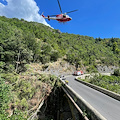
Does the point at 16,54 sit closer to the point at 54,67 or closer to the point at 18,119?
the point at 54,67

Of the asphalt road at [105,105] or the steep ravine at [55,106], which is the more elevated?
the asphalt road at [105,105]

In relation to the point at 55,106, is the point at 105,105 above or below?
above

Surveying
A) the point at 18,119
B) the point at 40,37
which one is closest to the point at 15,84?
the point at 18,119

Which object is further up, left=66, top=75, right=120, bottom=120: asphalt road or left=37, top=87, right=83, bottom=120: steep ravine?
left=66, top=75, right=120, bottom=120: asphalt road

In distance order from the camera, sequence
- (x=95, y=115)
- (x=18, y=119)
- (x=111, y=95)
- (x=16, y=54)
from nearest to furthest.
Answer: (x=95, y=115) → (x=18, y=119) → (x=111, y=95) → (x=16, y=54)

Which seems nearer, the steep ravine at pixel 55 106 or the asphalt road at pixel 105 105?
the asphalt road at pixel 105 105

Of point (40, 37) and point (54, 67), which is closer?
point (54, 67)

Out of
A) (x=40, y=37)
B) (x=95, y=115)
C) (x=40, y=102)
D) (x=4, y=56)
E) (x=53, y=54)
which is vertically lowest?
(x=40, y=102)

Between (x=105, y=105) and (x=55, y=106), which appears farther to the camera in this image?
(x=55, y=106)

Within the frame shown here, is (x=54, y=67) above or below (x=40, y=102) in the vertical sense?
above

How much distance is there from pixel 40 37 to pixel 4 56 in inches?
1364

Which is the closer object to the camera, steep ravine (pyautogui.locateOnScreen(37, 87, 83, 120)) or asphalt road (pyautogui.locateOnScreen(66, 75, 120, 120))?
asphalt road (pyautogui.locateOnScreen(66, 75, 120, 120))

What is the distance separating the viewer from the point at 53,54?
3606 centimetres

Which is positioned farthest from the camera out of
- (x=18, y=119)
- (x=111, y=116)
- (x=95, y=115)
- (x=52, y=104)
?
(x=52, y=104)
